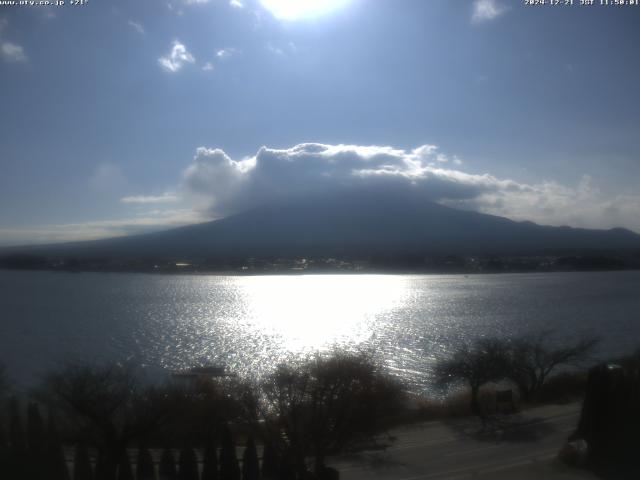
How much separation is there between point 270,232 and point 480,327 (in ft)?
179

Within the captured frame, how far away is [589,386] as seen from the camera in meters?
6.76

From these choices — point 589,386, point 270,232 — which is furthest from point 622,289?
point 270,232

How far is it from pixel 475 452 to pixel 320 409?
85.9 inches

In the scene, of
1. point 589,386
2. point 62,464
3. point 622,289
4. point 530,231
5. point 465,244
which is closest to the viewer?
point 62,464

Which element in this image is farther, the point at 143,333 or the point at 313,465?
the point at 143,333

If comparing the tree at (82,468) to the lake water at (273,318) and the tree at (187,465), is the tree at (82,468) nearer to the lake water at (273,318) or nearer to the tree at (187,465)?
the tree at (187,465)

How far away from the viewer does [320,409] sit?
6.39m

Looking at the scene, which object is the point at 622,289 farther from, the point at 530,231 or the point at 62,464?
the point at 530,231

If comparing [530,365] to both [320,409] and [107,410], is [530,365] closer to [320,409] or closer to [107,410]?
[320,409]

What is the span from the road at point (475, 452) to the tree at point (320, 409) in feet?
1.44

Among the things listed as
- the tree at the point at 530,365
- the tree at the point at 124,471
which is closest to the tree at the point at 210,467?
the tree at the point at 124,471

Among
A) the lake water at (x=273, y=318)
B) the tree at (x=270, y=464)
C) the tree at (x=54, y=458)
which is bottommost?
the lake water at (x=273, y=318)

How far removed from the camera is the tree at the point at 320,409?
20.2ft

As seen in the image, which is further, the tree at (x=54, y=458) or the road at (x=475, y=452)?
the road at (x=475, y=452)
